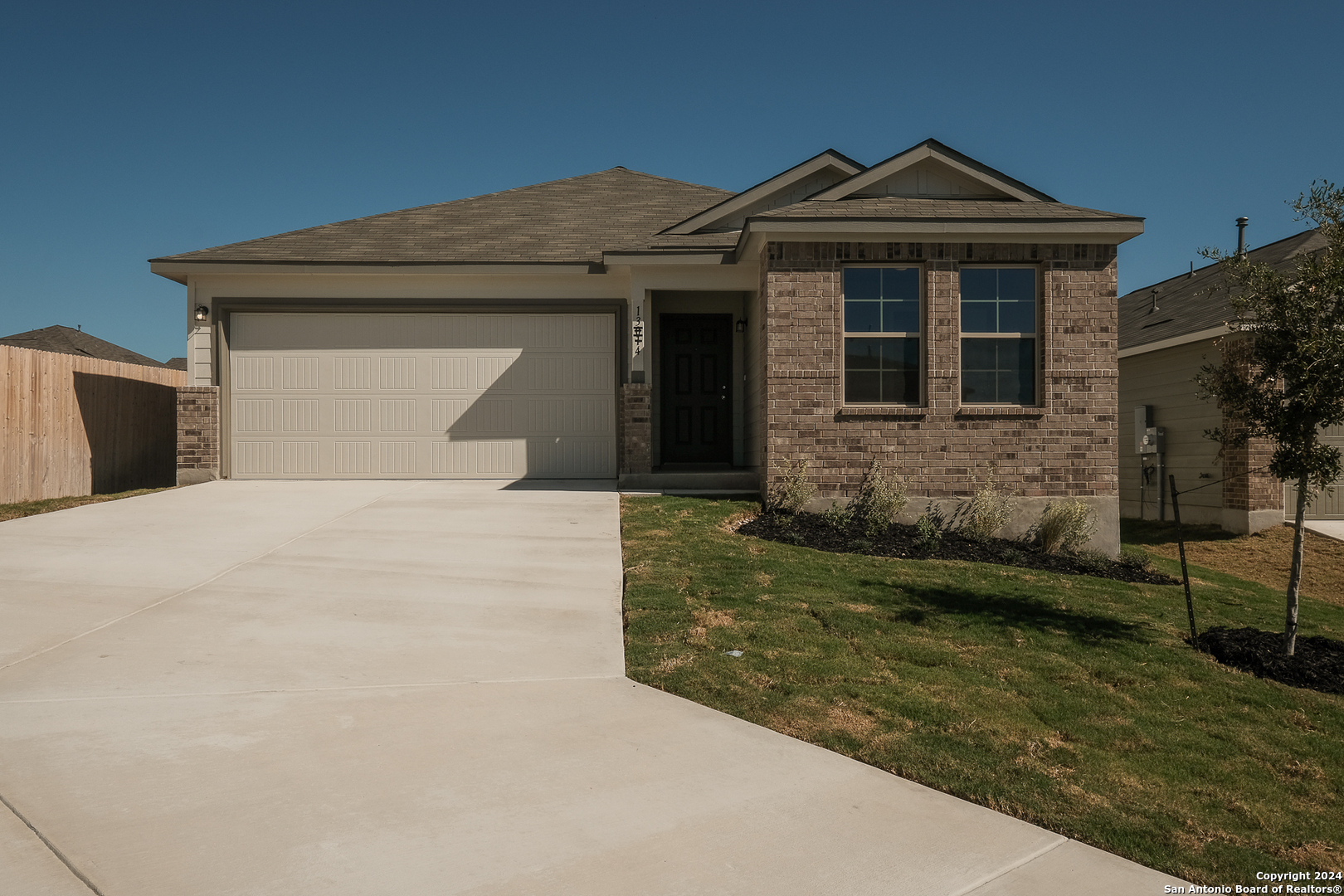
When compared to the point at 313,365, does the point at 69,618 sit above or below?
below

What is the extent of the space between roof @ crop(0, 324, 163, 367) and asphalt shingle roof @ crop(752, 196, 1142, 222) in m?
19.8

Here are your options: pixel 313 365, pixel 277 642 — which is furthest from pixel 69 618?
pixel 313 365

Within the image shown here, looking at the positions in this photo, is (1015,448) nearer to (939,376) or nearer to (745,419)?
(939,376)

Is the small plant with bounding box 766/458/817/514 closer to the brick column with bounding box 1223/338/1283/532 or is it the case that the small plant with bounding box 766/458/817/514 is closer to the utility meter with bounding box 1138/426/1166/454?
the brick column with bounding box 1223/338/1283/532

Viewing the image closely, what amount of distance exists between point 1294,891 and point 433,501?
9117 mm

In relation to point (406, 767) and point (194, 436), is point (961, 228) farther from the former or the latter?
point (194, 436)

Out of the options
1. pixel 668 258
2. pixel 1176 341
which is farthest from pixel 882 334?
pixel 1176 341

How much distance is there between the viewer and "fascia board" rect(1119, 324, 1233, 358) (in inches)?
559

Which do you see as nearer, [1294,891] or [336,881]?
[336,881]

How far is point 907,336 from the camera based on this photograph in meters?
10.7

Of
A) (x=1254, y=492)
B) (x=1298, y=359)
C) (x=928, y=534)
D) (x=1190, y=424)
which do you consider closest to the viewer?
(x=1298, y=359)

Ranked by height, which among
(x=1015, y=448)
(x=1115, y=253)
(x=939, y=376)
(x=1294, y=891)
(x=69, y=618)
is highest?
(x=1115, y=253)

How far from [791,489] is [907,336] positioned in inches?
94.4

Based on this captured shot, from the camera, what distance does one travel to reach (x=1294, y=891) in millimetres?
2959
